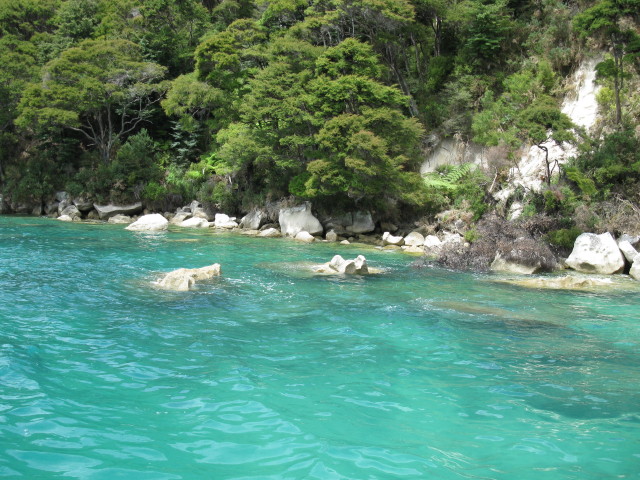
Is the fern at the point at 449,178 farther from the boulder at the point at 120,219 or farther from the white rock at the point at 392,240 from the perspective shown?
the boulder at the point at 120,219

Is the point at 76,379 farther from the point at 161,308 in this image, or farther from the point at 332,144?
the point at 332,144

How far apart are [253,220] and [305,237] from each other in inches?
228

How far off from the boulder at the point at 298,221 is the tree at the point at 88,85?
16.8 m

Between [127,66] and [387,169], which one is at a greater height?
[127,66]

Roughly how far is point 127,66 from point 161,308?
31.2 m

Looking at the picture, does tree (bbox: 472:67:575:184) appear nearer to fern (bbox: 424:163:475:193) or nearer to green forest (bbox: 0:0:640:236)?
green forest (bbox: 0:0:640:236)

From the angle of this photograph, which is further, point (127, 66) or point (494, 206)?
point (127, 66)

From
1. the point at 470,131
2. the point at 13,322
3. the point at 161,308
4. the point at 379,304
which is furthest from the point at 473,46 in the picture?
the point at 13,322

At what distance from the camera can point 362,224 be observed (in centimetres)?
2764

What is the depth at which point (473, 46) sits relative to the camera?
98.4ft

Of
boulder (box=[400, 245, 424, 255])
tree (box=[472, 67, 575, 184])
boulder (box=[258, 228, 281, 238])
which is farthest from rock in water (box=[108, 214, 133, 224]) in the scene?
tree (box=[472, 67, 575, 184])

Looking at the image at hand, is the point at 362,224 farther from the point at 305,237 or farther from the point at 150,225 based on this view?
the point at 150,225

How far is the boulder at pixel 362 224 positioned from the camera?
27531mm

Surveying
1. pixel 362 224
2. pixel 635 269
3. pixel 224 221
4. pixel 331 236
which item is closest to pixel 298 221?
pixel 331 236
